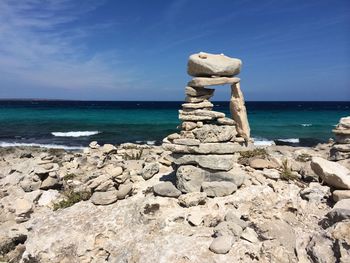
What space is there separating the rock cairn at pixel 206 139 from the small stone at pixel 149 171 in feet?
4.75

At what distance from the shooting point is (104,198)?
1090cm

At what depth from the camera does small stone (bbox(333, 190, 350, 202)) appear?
9821 mm

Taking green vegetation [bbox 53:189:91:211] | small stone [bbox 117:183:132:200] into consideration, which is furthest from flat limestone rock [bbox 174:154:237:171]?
green vegetation [bbox 53:189:91:211]

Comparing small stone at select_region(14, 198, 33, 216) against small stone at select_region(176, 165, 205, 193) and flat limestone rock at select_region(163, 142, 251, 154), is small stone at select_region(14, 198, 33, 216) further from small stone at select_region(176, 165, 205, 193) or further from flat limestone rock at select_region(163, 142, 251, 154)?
flat limestone rock at select_region(163, 142, 251, 154)

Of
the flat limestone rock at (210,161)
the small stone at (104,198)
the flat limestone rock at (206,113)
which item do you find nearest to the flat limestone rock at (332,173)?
the flat limestone rock at (210,161)

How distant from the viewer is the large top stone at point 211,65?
11.5 meters

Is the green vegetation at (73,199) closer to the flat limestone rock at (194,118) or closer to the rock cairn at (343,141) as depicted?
the flat limestone rock at (194,118)

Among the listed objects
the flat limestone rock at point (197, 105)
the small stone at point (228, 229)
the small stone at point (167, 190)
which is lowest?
the small stone at point (228, 229)

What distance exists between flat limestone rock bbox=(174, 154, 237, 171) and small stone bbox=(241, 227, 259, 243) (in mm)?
2302

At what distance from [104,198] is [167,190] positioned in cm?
198

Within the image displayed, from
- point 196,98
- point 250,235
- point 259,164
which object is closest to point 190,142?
point 196,98

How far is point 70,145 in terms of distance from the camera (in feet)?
120

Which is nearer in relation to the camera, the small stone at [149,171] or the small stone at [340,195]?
the small stone at [340,195]

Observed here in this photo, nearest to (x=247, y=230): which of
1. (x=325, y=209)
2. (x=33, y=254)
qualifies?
(x=325, y=209)
